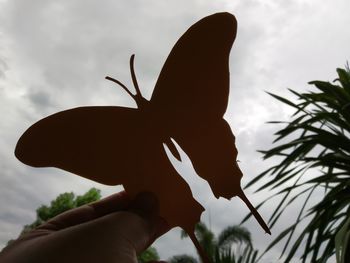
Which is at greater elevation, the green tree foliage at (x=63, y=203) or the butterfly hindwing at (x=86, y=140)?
the green tree foliage at (x=63, y=203)

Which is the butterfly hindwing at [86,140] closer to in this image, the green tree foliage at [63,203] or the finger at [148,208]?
the finger at [148,208]

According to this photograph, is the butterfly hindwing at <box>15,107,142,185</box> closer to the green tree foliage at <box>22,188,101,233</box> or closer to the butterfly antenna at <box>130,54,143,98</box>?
the butterfly antenna at <box>130,54,143,98</box>

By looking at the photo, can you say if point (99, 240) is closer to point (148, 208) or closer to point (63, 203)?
point (148, 208)

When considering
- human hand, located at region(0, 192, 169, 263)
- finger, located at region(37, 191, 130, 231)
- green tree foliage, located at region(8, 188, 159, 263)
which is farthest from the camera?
green tree foliage, located at region(8, 188, 159, 263)

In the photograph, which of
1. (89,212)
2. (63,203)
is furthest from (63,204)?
(89,212)

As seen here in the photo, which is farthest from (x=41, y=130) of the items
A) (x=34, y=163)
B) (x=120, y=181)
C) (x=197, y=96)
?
(x=197, y=96)

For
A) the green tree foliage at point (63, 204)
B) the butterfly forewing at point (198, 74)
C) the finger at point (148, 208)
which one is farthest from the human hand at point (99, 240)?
the green tree foliage at point (63, 204)

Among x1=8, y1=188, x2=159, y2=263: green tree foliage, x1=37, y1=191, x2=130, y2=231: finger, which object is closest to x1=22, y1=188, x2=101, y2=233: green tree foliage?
x1=8, y1=188, x2=159, y2=263: green tree foliage
